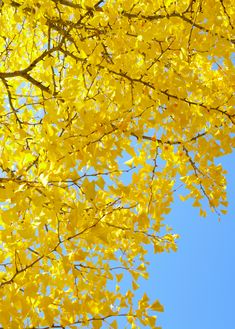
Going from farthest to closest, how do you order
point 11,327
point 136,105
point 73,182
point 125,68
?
point 125,68
point 136,105
point 73,182
point 11,327

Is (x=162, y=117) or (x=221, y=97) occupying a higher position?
(x=221, y=97)

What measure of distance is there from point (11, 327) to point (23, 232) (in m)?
0.38

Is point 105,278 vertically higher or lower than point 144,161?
lower

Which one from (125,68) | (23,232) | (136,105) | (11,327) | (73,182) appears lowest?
(11,327)

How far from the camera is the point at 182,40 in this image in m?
2.65

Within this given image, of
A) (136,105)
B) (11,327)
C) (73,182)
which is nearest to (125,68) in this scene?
(136,105)

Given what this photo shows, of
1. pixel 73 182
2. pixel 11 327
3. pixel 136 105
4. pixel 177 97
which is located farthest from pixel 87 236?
pixel 177 97

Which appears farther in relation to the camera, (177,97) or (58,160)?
(177,97)

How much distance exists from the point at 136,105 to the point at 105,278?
3.00ft

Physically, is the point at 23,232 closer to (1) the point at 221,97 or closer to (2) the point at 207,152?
(2) the point at 207,152

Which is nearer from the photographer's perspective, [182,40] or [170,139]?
[182,40]

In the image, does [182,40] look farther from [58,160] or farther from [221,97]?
[58,160]

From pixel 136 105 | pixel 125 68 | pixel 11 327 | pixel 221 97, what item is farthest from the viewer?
pixel 221 97

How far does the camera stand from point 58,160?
196 centimetres
